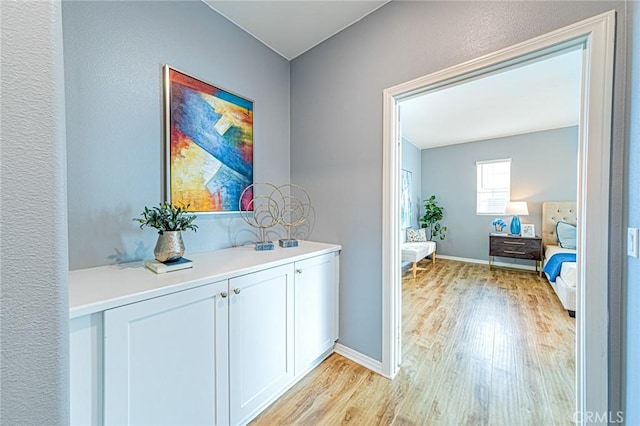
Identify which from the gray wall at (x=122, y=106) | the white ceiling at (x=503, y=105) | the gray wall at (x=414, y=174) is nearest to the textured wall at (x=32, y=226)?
the gray wall at (x=122, y=106)

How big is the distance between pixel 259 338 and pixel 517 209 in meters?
5.06

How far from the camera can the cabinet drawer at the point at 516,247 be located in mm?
4266

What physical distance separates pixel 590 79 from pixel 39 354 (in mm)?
1971

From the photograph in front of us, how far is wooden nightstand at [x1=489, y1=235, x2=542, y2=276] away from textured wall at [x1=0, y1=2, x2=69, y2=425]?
18.4 ft

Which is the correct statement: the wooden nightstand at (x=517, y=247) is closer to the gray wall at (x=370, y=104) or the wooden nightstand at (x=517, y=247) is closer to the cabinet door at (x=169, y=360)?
the gray wall at (x=370, y=104)

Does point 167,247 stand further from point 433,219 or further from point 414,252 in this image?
point 433,219

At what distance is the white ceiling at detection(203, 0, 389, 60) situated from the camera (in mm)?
1734

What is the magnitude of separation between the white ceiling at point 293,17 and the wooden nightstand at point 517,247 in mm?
4525

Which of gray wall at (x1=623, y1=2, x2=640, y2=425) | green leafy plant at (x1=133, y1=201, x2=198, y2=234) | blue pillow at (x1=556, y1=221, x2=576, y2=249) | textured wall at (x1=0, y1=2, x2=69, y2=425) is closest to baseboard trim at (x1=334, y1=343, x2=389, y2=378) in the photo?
gray wall at (x1=623, y1=2, x2=640, y2=425)

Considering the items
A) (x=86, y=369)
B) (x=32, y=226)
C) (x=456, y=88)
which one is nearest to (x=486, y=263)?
(x=456, y=88)

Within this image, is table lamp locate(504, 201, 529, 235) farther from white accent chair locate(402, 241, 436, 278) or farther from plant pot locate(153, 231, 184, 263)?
plant pot locate(153, 231, 184, 263)

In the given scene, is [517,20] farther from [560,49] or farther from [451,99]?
[451,99]

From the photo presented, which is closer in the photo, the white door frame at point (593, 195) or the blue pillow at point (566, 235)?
the white door frame at point (593, 195)

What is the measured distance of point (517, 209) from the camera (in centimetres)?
452
